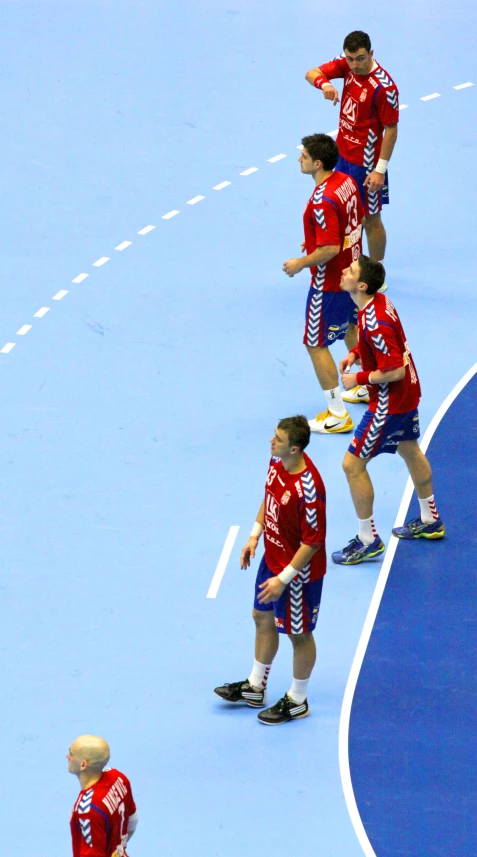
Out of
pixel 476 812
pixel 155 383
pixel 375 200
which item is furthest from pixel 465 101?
pixel 476 812

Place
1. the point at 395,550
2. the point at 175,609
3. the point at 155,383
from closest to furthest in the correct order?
the point at 175,609
the point at 395,550
the point at 155,383

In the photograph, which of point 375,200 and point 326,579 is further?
point 375,200

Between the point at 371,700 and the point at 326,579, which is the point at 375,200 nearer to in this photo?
the point at 326,579

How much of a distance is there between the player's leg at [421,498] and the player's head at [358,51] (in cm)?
400

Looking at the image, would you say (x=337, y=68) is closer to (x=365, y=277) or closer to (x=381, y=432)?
(x=365, y=277)

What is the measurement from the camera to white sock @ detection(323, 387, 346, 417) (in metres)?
10.9

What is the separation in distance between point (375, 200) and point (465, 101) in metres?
4.67

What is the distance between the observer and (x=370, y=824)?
745 centimetres

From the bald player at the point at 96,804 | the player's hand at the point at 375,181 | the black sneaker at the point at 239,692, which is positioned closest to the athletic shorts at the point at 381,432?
the black sneaker at the point at 239,692

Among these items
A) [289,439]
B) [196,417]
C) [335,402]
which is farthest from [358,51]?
[289,439]

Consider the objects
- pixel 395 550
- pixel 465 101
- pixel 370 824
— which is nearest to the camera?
pixel 370 824

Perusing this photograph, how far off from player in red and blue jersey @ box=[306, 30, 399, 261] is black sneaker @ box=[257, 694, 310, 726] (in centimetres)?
546

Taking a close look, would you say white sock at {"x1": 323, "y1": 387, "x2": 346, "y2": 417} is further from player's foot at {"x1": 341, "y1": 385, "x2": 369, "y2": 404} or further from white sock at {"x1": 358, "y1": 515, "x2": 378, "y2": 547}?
white sock at {"x1": 358, "y1": 515, "x2": 378, "y2": 547}

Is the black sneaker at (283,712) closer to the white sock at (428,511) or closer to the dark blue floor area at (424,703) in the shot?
the dark blue floor area at (424,703)
